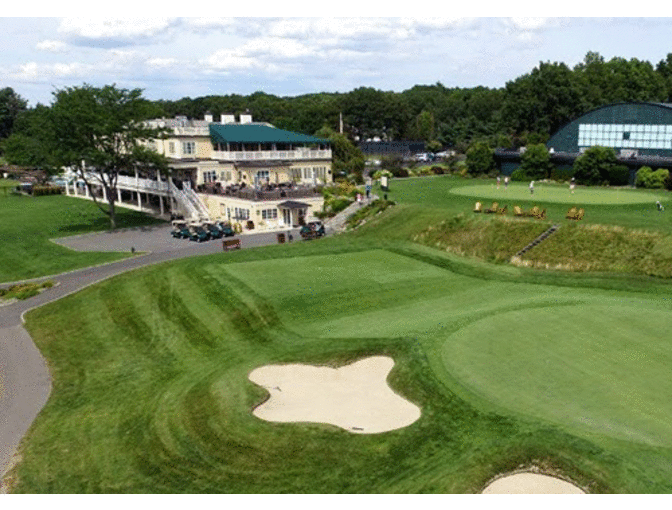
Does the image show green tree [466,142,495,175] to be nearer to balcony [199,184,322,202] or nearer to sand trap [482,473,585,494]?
balcony [199,184,322,202]

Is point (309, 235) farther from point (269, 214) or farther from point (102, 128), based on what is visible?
point (102, 128)

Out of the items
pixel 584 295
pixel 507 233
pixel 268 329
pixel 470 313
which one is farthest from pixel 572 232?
pixel 268 329

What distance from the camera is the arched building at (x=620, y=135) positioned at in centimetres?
8225

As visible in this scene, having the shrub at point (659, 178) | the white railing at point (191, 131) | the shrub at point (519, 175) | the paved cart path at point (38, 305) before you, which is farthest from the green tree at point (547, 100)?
the paved cart path at point (38, 305)

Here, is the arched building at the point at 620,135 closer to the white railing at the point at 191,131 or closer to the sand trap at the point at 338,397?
the white railing at the point at 191,131

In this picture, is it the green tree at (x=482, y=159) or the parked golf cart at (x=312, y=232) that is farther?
the green tree at (x=482, y=159)

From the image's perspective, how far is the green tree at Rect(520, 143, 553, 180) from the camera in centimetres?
8525

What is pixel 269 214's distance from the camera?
65.8 m

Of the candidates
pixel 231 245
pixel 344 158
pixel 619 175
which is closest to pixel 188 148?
pixel 344 158

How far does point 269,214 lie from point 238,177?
13.6 meters

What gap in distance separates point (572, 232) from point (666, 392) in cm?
2641

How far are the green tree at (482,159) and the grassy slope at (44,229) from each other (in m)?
49.4

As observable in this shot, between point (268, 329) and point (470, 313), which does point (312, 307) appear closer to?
point (268, 329)

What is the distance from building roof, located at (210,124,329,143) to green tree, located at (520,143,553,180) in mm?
28733
